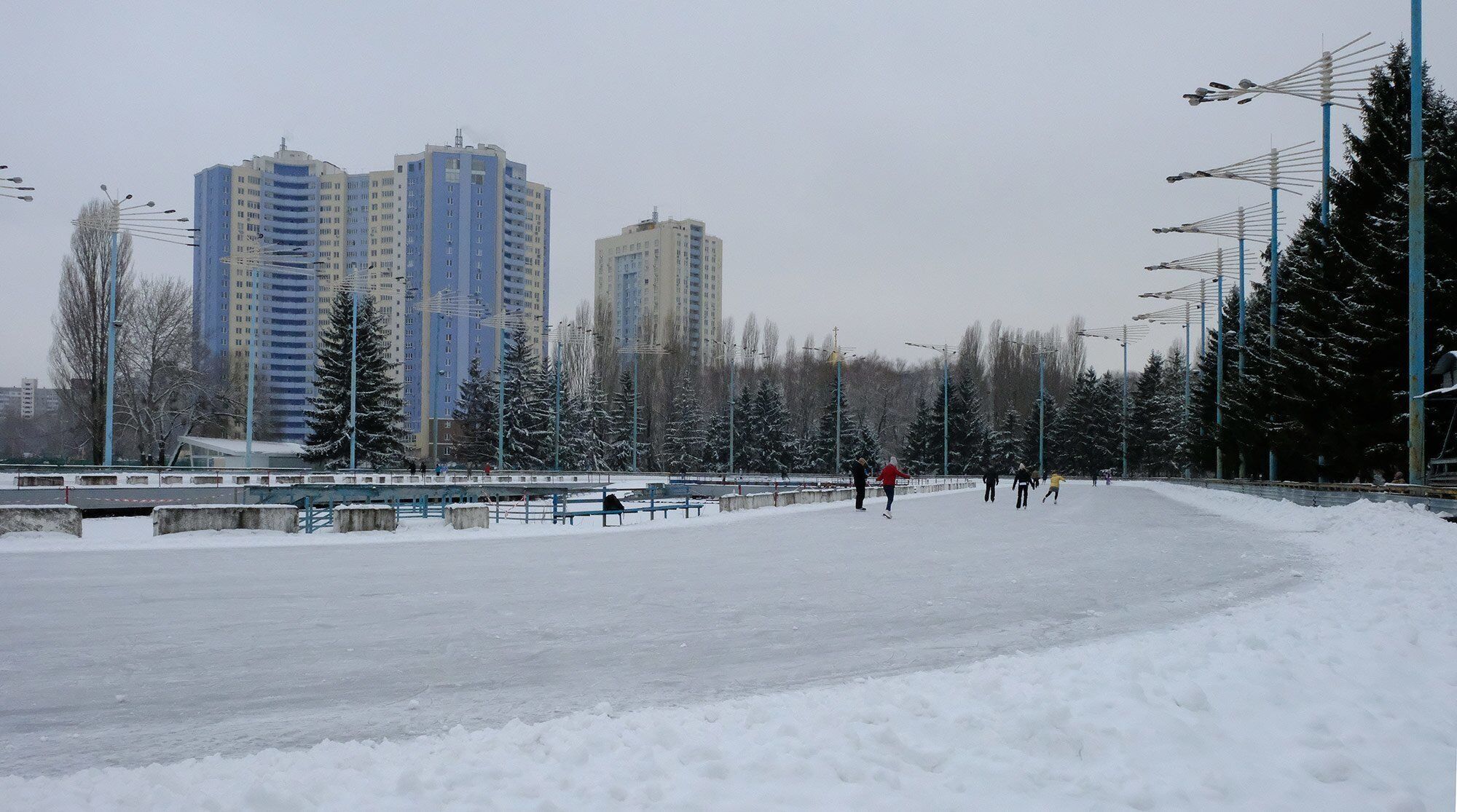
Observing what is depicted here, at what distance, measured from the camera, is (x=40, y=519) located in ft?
64.6

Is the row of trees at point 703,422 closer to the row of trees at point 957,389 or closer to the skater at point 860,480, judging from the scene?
the row of trees at point 957,389

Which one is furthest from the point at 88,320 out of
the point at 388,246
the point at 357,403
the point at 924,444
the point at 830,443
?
the point at 388,246

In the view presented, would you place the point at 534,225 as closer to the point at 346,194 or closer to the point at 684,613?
the point at 346,194

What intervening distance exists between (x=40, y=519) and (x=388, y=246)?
404ft

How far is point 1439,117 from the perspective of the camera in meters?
34.7

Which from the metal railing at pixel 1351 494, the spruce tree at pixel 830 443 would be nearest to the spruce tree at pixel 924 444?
the spruce tree at pixel 830 443

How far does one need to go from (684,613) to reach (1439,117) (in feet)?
121

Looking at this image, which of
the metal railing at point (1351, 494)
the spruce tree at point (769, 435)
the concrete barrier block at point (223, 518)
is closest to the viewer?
the metal railing at point (1351, 494)

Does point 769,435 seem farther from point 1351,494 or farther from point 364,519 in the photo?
point 364,519

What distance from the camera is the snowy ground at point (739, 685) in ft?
15.9

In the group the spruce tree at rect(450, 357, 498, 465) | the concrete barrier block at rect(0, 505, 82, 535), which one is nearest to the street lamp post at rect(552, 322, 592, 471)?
the spruce tree at rect(450, 357, 498, 465)

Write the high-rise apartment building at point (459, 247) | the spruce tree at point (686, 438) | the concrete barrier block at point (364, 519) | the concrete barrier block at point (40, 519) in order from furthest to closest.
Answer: the high-rise apartment building at point (459, 247) → the spruce tree at point (686, 438) → the concrete barrier block at point (364, 519) → the concrete barrier block at point (40, 519)

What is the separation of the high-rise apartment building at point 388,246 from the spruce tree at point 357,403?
52.6m

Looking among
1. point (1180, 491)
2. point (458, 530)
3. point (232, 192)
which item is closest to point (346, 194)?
point (232, 192)
